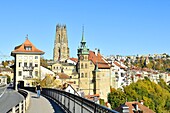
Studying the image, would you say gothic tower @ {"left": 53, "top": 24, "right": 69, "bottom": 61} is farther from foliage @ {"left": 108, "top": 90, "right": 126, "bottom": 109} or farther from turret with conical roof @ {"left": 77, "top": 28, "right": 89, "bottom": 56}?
foliage @ {"left": 108, "top": 90, "right": 126, "bottom": 109}

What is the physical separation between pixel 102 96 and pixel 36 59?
32818 millimetres

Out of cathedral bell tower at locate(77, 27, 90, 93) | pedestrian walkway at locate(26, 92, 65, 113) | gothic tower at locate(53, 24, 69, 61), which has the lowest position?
pedestrian walkway at locate(26, 92, 65, 113)

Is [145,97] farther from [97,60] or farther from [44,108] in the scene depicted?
[44,108]

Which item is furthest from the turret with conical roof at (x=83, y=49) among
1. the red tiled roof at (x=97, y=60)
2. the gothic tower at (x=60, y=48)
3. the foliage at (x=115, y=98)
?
the gothic tower at (x=60, y=48)

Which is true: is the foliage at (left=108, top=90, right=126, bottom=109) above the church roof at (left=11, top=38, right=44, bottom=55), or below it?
below

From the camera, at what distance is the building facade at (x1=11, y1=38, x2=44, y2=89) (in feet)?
284

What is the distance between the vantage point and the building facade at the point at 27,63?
86562 mm

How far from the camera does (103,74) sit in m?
120

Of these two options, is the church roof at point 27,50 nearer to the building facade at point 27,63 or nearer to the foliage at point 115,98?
the building facade at point 27,63

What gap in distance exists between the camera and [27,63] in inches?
3420

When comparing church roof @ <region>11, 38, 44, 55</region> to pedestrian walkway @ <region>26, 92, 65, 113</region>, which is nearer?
pedestrian walkway @ <region>26, 92, 65, 113</region>

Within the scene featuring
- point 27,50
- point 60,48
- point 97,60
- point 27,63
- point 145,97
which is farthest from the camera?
point 60,48

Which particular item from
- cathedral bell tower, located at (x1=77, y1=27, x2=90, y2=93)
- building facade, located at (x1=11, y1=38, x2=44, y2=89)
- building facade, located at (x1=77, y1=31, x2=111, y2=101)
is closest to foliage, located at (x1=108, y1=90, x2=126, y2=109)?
building facade, located at (x1=77, y1=31, x2=111, y2=101)

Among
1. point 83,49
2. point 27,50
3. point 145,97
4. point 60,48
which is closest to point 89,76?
point 83,49
